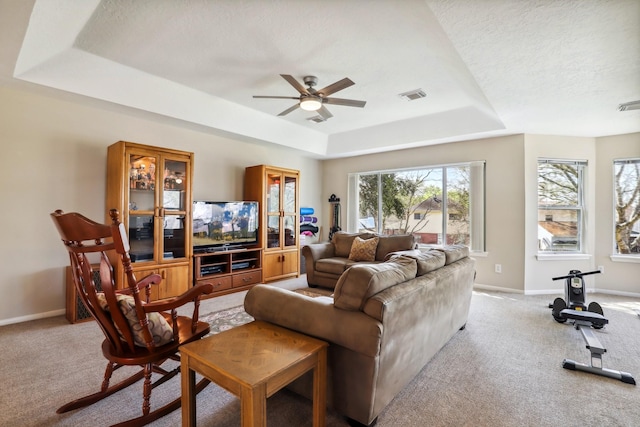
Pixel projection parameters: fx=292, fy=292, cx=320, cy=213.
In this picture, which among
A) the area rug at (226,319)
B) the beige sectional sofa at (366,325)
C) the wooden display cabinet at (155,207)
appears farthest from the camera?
the wooden display cabinet at (155,207)

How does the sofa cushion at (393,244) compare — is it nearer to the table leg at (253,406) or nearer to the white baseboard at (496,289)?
the white baseboard at (496,289)

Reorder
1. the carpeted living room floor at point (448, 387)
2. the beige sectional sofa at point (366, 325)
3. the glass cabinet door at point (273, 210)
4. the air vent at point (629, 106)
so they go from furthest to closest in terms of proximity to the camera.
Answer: the glass cabinet door at point (273, 210)
the air vent at point (629, 106)
the carpeted living room floor at point (448, 387)
the beige sectional sofa at point (366, 325)

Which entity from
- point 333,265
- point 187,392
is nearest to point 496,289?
point 333,265

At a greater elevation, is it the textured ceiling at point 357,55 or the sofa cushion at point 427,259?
the textured ceiling at point 357,55

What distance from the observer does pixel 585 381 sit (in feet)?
7.22

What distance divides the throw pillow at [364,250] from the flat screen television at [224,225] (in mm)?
1708

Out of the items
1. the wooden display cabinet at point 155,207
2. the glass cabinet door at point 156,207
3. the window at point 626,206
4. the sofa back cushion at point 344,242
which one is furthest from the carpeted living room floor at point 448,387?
the sofa back cushion at point 344,242

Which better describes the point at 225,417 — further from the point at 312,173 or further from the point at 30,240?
the point at 312,173

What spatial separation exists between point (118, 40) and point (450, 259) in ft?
12.4

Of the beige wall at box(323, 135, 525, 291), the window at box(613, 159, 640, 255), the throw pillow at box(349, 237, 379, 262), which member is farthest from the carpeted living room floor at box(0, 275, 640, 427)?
the window at box(613, 159, 640, 255)

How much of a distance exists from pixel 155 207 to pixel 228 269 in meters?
1.41

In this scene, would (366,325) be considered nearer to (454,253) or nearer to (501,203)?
(454,253)

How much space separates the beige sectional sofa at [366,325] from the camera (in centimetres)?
158

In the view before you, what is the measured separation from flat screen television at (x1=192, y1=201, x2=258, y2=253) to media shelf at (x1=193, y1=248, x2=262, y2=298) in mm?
140
